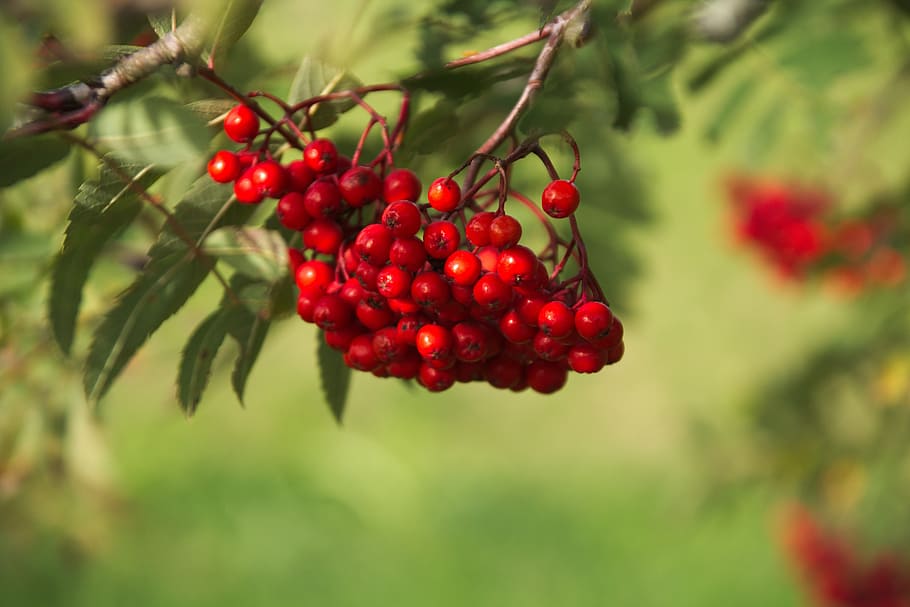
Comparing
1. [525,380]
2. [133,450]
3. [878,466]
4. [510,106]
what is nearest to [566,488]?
[133,450]

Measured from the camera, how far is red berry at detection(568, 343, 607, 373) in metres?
0.88

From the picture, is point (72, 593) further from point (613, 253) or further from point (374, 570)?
point (613, 253)

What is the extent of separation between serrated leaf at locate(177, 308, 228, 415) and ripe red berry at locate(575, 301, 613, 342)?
35cm

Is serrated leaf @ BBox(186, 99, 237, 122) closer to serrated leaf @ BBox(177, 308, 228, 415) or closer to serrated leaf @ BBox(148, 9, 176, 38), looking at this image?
serrated leaf @ BBox(148, 9, 176, 38)

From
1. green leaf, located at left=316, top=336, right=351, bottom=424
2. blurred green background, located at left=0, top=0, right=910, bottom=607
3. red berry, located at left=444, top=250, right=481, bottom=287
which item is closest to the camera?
red berry, located at left=444, top=250, right=481, bottom=287

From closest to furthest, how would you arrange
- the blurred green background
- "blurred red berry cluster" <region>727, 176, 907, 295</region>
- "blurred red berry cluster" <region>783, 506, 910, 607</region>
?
the blurred green background
"blurred red berry cluster" <region>727, 176, 907, 295</region>
"blurred red berry cluster" <region>783, 506, 910, 607</region>

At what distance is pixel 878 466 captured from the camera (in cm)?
239

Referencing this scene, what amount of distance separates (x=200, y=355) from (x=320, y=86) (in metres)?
0.28

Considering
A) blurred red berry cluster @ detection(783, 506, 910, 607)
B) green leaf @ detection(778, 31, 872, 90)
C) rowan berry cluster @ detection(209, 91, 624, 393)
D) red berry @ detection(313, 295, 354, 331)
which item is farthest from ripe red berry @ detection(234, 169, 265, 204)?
blurred red berry cluster @ detection(783, 506, 910, 607)

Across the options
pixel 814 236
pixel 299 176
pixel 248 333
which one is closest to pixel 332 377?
pixel 248 333

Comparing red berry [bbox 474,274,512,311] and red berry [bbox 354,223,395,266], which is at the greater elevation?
red berry [bbox 354,223,395,266]

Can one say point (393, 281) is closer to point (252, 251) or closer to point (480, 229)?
point (480, 229)

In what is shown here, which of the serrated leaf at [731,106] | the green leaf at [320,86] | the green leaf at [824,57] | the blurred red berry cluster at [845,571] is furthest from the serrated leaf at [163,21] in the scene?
the blurred red berry cluster at [845,571]

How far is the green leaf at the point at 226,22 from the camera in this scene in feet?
2.80
